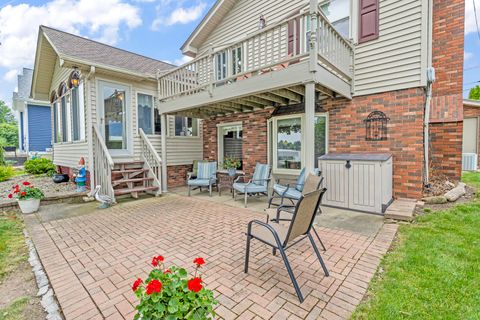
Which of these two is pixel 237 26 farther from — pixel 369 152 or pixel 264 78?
pixel 369 152

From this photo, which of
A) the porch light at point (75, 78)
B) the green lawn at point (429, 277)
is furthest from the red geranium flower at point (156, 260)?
the porch light at point (75, 78)

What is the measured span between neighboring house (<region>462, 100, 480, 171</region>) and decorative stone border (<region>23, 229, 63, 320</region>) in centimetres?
1476

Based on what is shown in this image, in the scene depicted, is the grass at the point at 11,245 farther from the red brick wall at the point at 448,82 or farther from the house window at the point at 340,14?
the red brick wall at the point at 448,82

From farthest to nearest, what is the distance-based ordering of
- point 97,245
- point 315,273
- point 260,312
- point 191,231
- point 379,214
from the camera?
point 379,214
point 191,231
point 97,245
point 315,273
point 260,312

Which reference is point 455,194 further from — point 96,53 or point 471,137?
point 96,53

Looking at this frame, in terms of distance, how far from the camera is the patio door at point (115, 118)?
6.82 m

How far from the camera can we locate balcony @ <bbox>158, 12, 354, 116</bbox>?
4.20 metres

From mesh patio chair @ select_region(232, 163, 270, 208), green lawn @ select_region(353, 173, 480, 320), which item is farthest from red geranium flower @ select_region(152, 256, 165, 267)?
mesh patio chair @ select_region(232, 163, 270, 208)

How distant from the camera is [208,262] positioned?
Answer: 2.93 metres

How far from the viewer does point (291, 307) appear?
6.86ft

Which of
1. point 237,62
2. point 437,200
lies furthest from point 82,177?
point 437,200

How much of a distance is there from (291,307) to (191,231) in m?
2.31

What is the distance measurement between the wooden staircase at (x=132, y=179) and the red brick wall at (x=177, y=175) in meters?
1.23

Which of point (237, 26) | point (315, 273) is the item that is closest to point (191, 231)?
point (315, 273)
